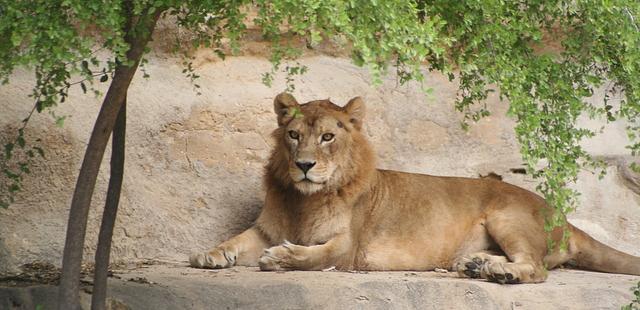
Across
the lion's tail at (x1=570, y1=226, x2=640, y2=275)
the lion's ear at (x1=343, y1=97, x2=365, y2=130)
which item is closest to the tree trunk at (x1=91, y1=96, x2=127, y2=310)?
the lion's ear at (x1=343, y1=97, x2=365, y2=130)

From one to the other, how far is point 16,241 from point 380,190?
294cm

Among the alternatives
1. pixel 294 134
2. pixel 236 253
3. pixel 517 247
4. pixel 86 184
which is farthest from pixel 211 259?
pixel 517 247

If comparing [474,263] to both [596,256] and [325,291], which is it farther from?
[325,291]

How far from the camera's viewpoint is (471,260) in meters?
8.99

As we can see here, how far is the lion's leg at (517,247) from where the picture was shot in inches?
341

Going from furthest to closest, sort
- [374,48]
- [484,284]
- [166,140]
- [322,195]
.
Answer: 1. [166,140]
2. [322,195]
3. [484,284]
4. [374,48]

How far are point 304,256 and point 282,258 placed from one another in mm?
183

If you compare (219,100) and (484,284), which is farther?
(219,100)

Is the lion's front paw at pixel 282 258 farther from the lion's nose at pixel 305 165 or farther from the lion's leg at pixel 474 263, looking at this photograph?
the lion's leg at pixel 474 263

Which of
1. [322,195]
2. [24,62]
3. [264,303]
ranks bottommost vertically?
[264,303]

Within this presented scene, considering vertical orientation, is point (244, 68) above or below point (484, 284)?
above

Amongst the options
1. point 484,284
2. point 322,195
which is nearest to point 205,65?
point 322,195

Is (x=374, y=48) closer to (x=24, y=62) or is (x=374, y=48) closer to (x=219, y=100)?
(x=24, y=62)

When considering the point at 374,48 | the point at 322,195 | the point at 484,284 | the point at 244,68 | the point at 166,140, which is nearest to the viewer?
the point at 374,48
